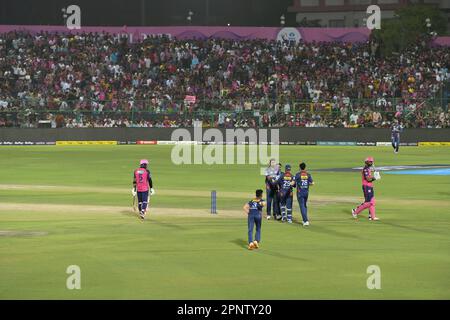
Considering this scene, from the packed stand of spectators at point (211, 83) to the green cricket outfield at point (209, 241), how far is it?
23.5 m

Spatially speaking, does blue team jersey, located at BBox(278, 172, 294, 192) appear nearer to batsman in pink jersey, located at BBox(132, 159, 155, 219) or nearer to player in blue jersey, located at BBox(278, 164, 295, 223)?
player in blue jersey, located at BBox(278, 164, 295, 223)

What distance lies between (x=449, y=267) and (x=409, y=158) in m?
37.7

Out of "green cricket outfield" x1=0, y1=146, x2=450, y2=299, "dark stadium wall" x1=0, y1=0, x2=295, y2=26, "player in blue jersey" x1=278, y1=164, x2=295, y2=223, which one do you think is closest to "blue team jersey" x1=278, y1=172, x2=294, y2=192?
"player in blue jersey" x1=278, y1=164, x2=295, y2=223

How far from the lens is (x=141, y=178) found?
2908 centimetres

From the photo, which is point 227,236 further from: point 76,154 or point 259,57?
point 259,57

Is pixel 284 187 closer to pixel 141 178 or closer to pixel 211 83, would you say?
pixel 141 178

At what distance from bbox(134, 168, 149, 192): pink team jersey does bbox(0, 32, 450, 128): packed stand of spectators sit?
40702 mm

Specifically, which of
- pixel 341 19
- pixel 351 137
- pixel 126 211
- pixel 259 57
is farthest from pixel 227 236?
pixel 341 19

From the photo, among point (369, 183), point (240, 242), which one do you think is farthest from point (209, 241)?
point (369, 183)

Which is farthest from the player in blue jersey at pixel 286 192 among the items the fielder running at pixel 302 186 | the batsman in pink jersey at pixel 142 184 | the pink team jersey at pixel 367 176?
the batsman in pink jersey at pixel 142 184

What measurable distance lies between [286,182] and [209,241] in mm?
3946

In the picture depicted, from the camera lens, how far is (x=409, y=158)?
58594 mm

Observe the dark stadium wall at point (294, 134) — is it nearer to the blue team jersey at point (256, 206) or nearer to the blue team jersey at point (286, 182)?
the blue team jersey at point (286, 182)

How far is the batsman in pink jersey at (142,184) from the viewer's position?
29.0m
